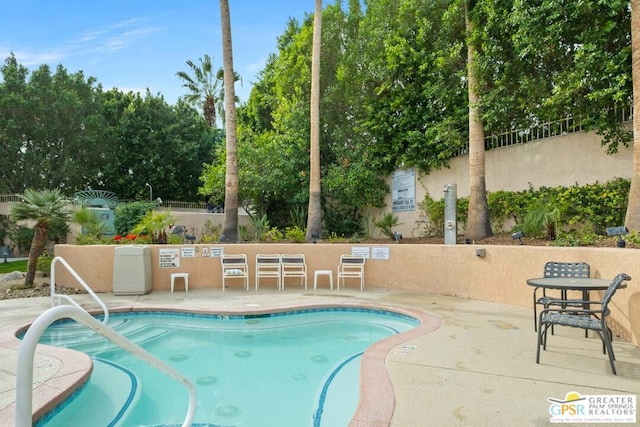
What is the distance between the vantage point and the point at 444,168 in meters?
12.2

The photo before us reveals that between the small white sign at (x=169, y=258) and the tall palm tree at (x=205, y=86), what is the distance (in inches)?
1014

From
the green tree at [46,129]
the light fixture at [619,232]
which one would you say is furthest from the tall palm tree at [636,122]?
the green tree at [46,129]

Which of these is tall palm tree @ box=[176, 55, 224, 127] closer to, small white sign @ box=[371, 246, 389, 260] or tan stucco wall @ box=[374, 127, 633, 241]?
tan stucco wall @ box=[374, 127, 633, 241]

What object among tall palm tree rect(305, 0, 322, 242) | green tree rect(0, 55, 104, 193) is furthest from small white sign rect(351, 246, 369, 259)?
green tree rect(0, 55, 104, 193)

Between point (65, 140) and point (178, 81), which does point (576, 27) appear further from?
point (178, 81)

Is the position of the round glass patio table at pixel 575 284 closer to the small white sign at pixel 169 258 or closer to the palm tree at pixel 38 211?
the small white sign at pixel 169 258

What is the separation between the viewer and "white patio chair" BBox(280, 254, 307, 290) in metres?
9.90

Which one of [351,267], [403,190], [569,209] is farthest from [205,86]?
[569,209]

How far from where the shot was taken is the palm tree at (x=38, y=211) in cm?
926

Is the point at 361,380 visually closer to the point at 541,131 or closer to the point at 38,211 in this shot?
the point at 541,131

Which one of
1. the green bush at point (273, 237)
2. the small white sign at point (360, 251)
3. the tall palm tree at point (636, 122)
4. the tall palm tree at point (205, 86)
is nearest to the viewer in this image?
the tall palm tree at point (636, 122)

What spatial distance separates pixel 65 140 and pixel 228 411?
2562 cm

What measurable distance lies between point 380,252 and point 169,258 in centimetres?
497

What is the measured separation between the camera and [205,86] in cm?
3434
